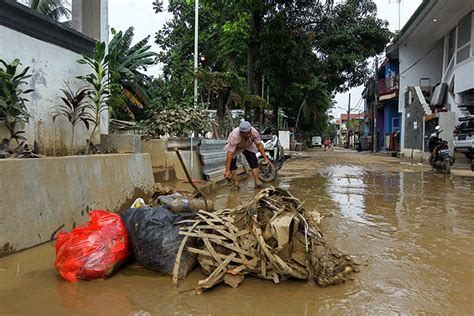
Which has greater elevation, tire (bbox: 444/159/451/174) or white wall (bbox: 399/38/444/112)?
white wall (bbox: 399/38/444/112)

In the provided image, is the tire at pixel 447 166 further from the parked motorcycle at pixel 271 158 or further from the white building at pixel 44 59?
the white building at pixel 44 59

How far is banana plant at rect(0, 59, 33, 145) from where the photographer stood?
421cm

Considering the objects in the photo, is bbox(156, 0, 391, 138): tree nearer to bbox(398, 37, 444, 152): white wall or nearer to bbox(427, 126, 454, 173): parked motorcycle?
bbox(398, 37, 444, 152): white wall

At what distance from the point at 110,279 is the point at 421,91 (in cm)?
2400

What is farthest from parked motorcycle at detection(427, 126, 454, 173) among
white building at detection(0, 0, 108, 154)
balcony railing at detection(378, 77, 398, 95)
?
balcony railing at detection(378, 77, 398, 95)

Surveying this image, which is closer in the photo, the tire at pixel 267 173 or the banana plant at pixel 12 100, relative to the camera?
the banana plant at pixel 12 100

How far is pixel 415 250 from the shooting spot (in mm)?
3938

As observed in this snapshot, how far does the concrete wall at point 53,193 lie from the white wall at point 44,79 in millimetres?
757

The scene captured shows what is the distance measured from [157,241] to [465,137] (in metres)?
12.7

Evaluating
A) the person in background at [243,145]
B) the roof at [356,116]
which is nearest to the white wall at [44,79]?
the person in background at [243,145]

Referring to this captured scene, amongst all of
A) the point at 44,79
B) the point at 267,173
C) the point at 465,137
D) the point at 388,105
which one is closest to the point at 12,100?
the point at 44,79

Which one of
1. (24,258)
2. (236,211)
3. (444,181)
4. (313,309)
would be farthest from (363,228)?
(444,181)

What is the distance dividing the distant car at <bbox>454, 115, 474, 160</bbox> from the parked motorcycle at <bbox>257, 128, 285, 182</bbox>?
18.9ft

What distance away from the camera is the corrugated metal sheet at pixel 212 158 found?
9.12m
